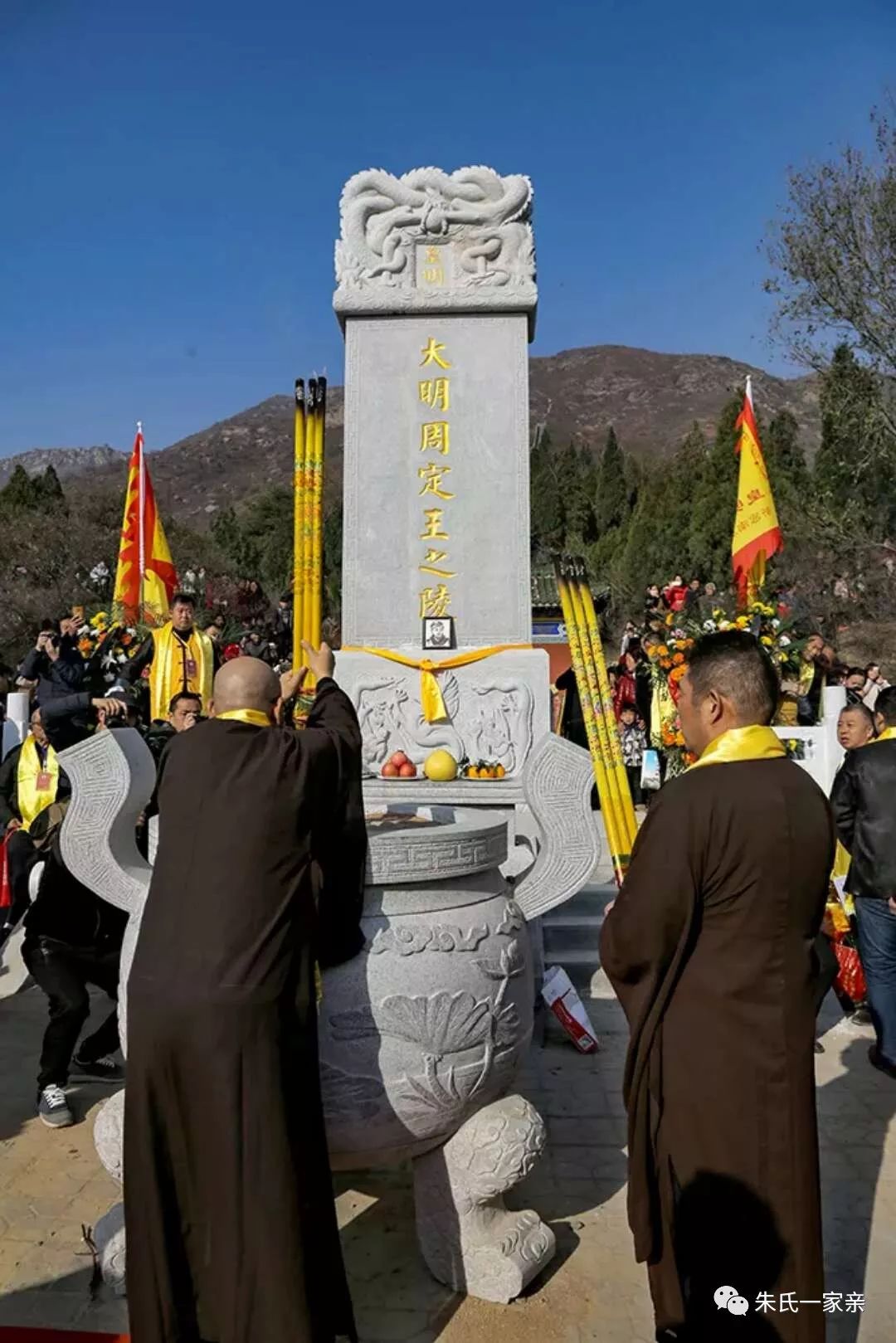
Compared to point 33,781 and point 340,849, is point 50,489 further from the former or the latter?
point 340,849

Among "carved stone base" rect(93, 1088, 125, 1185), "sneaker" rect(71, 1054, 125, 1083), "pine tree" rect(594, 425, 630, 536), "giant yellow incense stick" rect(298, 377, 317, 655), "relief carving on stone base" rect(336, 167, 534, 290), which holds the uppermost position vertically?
"pine tree" rect(594, 425, 630, 536)

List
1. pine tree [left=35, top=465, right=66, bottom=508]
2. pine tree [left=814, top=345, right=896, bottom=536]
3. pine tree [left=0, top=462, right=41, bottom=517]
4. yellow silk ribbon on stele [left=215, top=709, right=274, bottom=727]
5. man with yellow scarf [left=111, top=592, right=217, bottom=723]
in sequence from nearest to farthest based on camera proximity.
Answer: yellow silk ribbon on stele [left=215, top=709, right=274, bottom=727]
man with yellow scarf [left=111, top=592, right=217, bottom=723]
pine tree [left=814, top=345, right=896, bottom=536]
pine tree [left=35, top=465, right=66, bottom=508]
pine tree [left=0, top=462, right=41, bottom=517]

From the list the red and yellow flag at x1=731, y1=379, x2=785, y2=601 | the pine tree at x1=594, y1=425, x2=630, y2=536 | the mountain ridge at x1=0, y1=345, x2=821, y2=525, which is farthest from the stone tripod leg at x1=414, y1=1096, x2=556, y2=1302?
the mountain ridge at x1=0, y1=345, x2=821, y2=525

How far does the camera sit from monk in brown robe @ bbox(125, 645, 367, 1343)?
74.4 inches

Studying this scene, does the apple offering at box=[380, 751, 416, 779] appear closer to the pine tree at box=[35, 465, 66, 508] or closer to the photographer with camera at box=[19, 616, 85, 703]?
the photographer with camera at box=[19, 616, 85, 703]

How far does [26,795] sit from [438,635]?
2423 mm

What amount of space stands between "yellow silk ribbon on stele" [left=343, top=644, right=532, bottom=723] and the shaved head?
3.31 metres

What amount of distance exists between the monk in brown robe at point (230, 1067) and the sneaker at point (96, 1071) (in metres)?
2.00

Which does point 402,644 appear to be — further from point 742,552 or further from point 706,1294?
point 742,552

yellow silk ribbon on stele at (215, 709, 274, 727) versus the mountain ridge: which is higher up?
the mountain ridge

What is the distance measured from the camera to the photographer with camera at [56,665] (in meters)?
5.82

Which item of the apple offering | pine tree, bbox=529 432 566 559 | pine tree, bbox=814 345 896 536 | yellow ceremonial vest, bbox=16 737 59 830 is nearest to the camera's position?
yellow ceremonial vest, bbox=16 737 59 830

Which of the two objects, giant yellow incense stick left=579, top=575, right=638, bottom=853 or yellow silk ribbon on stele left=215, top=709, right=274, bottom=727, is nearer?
yellow silk ribbon on stele left=215, top=709, right=274, bottom=727

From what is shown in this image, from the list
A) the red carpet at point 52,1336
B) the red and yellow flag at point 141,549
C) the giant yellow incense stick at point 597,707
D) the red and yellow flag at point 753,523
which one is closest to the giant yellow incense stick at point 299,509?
the giant yellow incense stick at point 597,707
